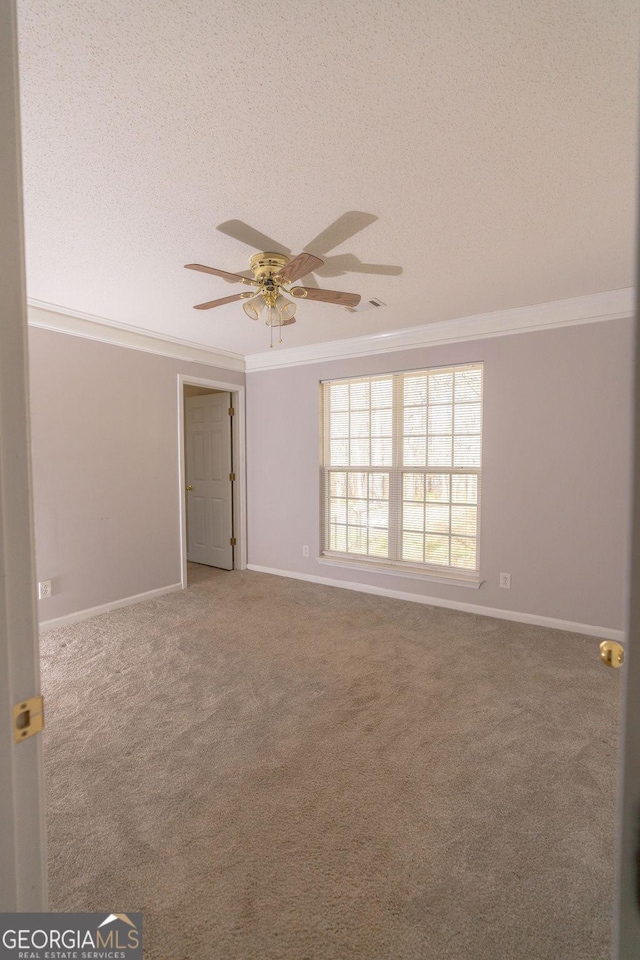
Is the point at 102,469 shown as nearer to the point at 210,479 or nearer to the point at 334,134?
the point at 210,479

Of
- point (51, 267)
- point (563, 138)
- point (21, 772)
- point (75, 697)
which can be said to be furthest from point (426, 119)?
point (75, 697)

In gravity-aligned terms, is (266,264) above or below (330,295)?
above

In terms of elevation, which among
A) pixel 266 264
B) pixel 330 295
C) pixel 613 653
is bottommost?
pixel 613 653

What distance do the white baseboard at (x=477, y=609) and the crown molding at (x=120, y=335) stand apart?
259 centimetres

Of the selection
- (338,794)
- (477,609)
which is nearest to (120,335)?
(338,794)

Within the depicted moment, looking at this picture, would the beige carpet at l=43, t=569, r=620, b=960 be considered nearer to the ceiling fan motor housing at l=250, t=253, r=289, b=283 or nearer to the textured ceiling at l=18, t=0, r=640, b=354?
the ceiling fan motor housing at l=250, t=253, r=289, b=283

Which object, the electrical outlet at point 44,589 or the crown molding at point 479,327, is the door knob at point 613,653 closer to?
the crown molding at point 479,327

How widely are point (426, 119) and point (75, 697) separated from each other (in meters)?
3.27

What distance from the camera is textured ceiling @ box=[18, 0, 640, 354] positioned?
1205mm

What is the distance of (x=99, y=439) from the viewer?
383cm

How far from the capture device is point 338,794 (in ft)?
5.83

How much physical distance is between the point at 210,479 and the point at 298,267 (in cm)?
377

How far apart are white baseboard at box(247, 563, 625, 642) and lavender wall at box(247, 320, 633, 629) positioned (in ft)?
0.13

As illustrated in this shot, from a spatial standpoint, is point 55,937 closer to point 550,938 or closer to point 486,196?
point 550,938
